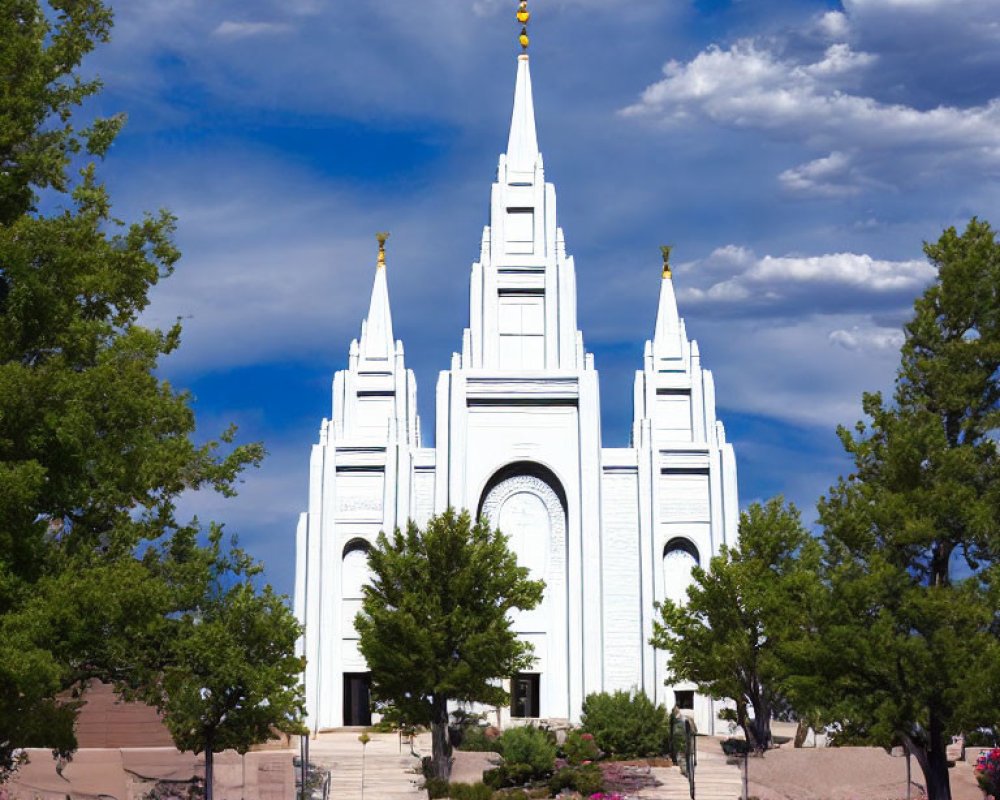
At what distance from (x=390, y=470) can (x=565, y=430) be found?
20.9 feet

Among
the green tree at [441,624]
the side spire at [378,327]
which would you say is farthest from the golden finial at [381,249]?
the green tree at [441,624]

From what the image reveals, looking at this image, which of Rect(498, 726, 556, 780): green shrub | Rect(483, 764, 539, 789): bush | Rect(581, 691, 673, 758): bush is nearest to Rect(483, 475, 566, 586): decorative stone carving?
Rect(581, 691, 673, 758): bush

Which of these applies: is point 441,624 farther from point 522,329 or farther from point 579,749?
point 522,329

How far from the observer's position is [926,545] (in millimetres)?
18672

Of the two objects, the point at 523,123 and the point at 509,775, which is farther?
the point at 523,123

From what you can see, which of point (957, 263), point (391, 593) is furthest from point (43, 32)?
point (391, 593)

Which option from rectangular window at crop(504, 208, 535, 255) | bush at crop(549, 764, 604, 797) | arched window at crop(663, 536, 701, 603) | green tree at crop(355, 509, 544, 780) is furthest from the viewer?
rectangular window at crop(504, 208, 535, 255)

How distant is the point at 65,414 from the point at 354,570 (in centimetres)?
3139

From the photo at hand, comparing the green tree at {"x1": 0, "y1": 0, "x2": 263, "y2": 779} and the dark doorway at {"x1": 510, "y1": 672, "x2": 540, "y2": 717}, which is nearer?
the green tree at {"x1": 0, "y1": 0, "x2": 263, "y2": 779}

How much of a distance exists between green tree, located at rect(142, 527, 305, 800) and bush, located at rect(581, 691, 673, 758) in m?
9.38

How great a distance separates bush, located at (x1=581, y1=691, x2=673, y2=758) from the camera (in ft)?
104

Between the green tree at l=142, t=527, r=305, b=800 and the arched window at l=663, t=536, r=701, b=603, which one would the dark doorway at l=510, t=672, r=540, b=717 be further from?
the green tree at l=142, t=527, r=305, b=800

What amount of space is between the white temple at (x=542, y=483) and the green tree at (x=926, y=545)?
815 inches

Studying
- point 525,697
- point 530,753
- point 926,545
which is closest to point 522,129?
point 525,697
